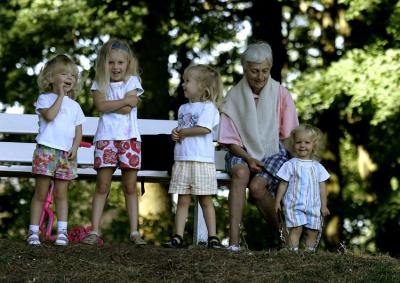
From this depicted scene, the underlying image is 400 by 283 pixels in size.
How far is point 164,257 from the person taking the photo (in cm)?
706

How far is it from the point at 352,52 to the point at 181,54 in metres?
3.31

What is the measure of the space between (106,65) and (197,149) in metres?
0.97

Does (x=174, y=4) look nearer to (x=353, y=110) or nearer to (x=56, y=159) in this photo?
(x=353, y=110)

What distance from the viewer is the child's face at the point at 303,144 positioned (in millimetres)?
7941

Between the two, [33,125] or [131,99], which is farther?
[33,125]

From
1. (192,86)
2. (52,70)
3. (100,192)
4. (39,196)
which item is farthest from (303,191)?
(52,70)

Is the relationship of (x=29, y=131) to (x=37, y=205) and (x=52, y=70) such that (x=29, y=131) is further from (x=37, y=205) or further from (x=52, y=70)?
(x=37, y=205)

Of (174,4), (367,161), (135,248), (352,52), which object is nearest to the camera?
(135,248)

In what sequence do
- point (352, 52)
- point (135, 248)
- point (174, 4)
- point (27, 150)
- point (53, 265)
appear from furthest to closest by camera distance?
1. point (174, 4)
2. point (352, 52)
3. point (27, 150)
4. point (135, 248)
5. point (53, 265)

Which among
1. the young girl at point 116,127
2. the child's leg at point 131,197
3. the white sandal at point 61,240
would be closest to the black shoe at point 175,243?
the young girl at point 116,127

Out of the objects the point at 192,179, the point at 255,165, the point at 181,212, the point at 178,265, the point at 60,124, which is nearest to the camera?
the point at 178,265

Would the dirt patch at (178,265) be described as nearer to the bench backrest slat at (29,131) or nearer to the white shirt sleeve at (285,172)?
the white shirt sleeve at (285,172)

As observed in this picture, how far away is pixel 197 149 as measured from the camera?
7.82 meters

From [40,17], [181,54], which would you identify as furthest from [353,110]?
[40,17]
